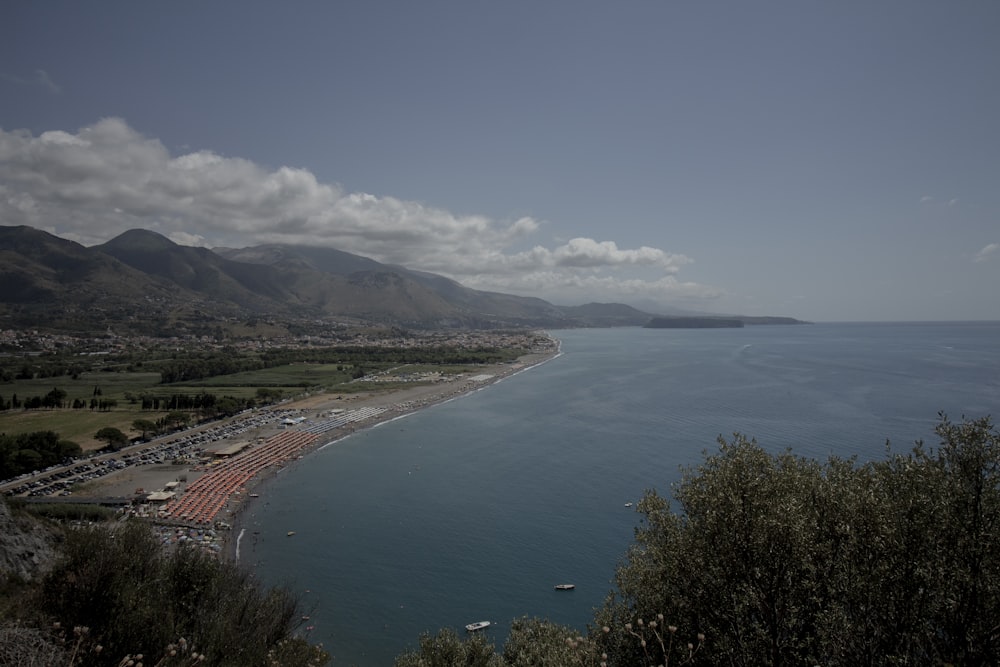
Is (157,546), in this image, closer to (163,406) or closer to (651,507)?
(651,507)

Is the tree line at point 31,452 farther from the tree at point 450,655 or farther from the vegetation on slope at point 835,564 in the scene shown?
the vegetation on slope at point 835,564

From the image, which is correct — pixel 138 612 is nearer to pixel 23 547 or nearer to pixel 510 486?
pixel 23 547

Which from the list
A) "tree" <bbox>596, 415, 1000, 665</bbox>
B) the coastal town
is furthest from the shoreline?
"tree" <bbox>596, 415, 1000, 665</bbox>

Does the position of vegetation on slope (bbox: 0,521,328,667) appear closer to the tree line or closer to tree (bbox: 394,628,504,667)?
tree (bbox: 394,628,504,667)

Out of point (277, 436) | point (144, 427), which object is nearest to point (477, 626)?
point (277, 436)

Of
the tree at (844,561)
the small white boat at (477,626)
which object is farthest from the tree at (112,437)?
the tree at (844,561)

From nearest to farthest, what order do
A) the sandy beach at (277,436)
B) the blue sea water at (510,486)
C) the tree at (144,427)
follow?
the blue sea water at (510,486)
the sandy beach at (277,436)
the tree at (144,427)

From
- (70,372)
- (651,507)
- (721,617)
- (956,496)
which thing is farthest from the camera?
(70,372)

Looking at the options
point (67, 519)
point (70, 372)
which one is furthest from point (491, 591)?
point (70, 372)
